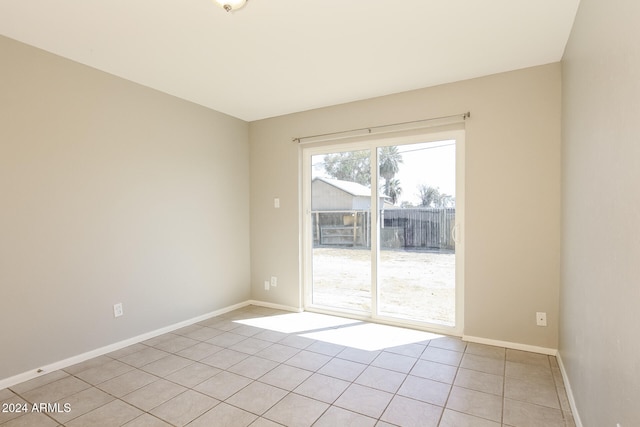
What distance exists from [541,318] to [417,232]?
1.27m

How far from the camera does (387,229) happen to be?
3564 millimetres

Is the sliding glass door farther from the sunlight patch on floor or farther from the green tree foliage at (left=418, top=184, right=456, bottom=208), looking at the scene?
the sunlight patch on floor

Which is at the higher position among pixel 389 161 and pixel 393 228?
pixel 389 161

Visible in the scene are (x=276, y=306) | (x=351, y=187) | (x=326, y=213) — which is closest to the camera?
(x=351, y=187)

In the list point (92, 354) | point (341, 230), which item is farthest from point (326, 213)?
point (92, 354)

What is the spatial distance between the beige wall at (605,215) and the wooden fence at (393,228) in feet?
3.77

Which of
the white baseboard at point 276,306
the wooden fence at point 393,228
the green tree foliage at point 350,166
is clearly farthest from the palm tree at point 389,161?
the white baseboard at point 276,306

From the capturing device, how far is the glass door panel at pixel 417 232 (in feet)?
10.6

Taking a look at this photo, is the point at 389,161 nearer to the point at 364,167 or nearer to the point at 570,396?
the point at 364,167

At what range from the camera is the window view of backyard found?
3266 millimetres

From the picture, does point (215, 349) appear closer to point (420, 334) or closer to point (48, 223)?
point (48, 223)

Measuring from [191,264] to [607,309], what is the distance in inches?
137

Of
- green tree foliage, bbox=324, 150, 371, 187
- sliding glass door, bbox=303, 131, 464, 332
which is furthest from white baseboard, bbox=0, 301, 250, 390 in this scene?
green tree foliage, bbox=324, 150, 371, 187

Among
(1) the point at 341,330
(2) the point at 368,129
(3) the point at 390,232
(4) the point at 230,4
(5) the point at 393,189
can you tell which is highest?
(4) the point at 230,4
